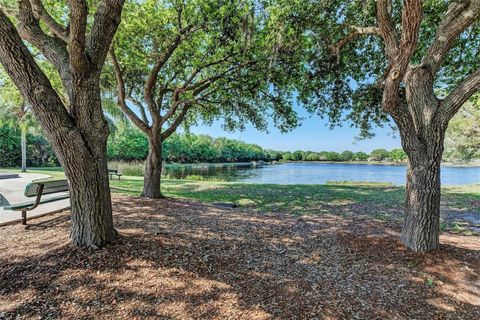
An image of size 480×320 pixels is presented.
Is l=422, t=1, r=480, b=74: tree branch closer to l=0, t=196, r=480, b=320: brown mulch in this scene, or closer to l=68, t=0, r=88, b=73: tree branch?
l=0, t=196, r=480, b=320: brown mulch

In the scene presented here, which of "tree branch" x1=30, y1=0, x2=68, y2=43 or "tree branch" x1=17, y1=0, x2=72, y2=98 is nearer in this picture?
"tree branch" x1=17, y1=0, x2=72, y2=98

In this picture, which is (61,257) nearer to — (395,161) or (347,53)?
(347,53)

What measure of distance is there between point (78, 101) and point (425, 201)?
203 inches

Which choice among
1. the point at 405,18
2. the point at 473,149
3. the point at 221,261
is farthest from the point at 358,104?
the point at 473,149

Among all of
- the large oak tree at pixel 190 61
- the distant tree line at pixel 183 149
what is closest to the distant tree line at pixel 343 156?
the distant tree line at pixel 183 149

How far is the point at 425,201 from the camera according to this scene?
3678mm

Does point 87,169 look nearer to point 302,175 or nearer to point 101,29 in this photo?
point 101,29

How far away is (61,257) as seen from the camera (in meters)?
3.17

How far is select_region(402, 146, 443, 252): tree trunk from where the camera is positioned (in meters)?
3.65

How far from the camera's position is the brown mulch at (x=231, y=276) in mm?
2449

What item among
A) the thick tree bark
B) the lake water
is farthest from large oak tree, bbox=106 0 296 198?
the lake water

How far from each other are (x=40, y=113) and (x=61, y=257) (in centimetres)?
185

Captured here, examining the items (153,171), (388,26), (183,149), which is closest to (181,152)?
(183,149)

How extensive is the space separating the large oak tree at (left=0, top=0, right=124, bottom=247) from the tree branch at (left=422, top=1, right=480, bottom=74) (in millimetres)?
4746
